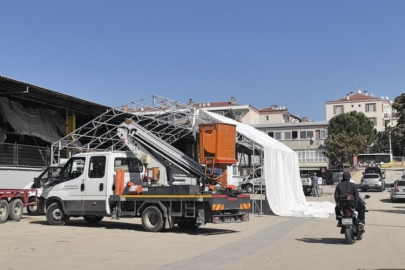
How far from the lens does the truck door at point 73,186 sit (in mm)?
16250

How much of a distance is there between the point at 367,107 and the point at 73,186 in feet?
309

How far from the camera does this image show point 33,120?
30.2m

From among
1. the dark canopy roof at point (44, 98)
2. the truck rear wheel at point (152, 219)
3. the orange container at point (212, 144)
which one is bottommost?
the truck rear wheel at point (152, 219)

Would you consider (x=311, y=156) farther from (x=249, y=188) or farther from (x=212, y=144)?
(x=212, y=144)

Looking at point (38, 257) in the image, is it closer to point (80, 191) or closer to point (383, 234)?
point (80, 191)

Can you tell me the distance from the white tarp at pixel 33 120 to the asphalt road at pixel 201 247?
12.1 meters

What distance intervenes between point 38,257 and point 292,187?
A: 56.5 feet

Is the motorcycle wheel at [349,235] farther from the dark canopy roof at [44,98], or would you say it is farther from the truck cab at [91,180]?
the dark canopy roof at [44,98]

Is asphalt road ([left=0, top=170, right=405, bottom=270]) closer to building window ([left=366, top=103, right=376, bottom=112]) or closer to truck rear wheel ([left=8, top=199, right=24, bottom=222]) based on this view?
truck rear wheel ([left=8, top=199, right=24, bottom=222])

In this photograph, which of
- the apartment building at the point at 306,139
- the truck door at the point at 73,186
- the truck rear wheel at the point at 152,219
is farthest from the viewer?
the apartment building at the point at 306,139

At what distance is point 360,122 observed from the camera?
2869 inches

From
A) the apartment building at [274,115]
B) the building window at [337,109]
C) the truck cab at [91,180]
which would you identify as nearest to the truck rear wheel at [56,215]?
the truck cab at [91,180]

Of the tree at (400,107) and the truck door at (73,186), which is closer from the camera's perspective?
the truck door at (73,186)

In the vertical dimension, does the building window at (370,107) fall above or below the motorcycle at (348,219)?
above
